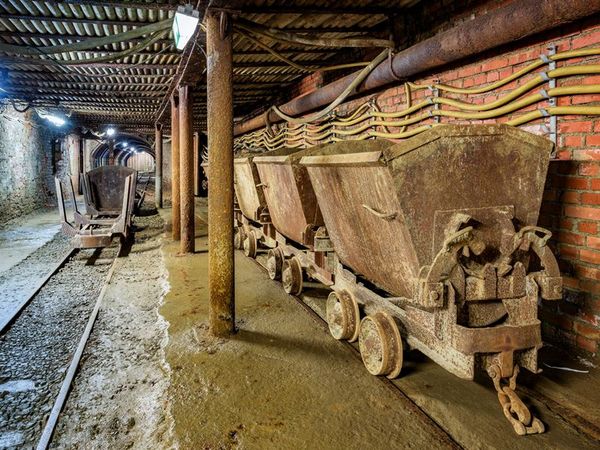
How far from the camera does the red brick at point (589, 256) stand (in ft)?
9.86

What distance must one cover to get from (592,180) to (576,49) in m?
0.95

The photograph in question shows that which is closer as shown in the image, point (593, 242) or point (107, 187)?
point (593, 242)

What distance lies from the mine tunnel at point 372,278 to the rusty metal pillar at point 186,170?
3.25ft

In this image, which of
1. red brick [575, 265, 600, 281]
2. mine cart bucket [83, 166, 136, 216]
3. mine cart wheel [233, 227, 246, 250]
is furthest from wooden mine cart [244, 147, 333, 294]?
mine cart bucket [83, 166, 136, 216]

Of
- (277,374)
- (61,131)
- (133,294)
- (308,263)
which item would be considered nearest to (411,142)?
(277,374)

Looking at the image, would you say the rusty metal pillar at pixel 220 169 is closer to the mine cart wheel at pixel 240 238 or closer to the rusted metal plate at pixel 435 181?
the rusted metal plate at pixel 435 181

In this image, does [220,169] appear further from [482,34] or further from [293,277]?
[482,34]

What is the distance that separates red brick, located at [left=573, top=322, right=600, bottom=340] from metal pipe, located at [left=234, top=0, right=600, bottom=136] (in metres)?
2.15

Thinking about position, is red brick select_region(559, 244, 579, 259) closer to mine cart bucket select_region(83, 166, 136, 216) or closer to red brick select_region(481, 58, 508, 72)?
red brick select_region(481, 58, 508, 72)

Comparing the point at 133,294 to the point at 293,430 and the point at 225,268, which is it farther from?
the point at 293,430

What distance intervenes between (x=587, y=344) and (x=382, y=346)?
1602mm

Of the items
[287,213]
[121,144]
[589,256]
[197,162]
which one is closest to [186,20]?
[287,213]

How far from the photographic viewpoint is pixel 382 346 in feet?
9.26

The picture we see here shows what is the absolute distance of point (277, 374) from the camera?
118 inches
